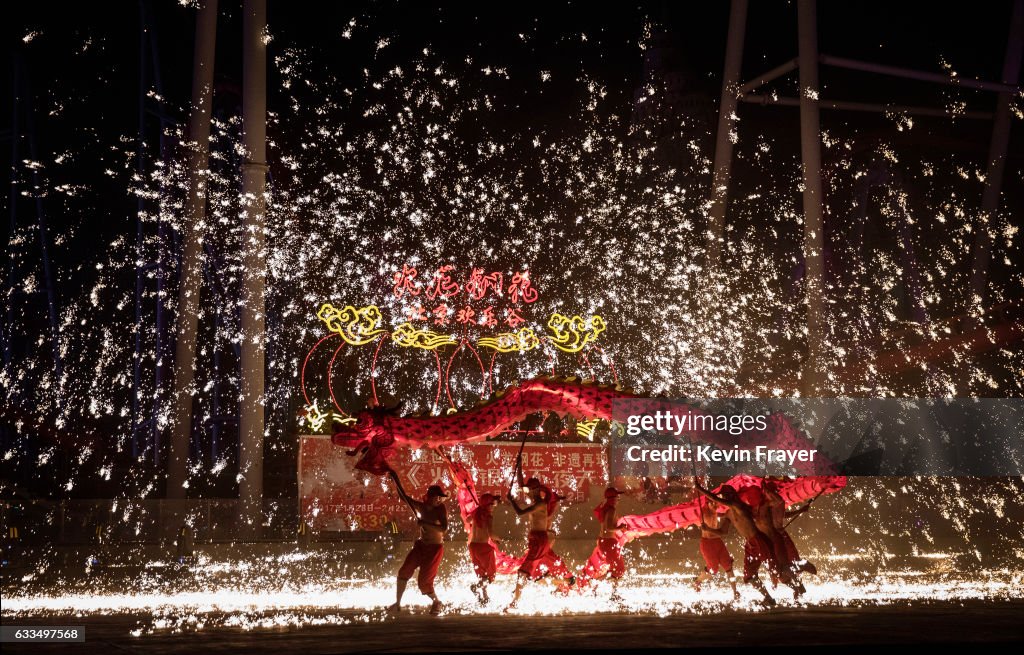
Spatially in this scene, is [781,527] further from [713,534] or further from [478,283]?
[478,283]

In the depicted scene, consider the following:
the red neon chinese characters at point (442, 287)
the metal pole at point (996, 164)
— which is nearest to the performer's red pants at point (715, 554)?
the red neon chinese characters at point (442, 287)

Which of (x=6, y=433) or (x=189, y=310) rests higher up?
(x=189, y=310)

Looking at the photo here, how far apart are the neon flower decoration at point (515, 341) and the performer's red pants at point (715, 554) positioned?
15.9 ft

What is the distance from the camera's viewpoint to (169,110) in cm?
2050

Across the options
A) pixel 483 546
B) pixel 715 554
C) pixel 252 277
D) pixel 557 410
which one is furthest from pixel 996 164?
pixel 252 277

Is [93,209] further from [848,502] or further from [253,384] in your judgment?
[848,502]

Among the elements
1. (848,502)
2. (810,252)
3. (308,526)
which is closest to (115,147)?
(308,526)

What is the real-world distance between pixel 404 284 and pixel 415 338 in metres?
0.83

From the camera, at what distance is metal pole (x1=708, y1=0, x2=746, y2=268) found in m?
17.8

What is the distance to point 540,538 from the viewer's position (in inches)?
414

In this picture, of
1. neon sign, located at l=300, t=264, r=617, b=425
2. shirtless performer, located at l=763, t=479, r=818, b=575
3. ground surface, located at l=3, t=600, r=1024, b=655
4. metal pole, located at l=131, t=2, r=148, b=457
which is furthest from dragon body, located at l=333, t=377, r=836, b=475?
metal pole, located at l=131, t=2, r=148, b=457

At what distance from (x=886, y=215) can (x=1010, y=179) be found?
4463 mm

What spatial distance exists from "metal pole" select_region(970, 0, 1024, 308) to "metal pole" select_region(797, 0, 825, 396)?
236 cm

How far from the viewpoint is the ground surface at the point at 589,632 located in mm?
6875
